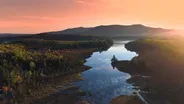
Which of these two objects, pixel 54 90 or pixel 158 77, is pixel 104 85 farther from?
pixel 158 77

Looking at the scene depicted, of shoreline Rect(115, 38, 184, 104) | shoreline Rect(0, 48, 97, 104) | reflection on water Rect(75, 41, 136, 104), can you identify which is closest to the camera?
shoreline Rect(115, 38, 184, 104)

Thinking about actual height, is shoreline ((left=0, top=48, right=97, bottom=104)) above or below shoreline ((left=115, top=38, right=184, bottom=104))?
below

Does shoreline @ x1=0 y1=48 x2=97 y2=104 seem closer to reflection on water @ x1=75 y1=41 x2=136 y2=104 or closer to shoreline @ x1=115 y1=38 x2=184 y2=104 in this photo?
reflection on water @ x1=75 y1=41 x2=136 y2=104

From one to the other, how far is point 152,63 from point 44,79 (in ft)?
104

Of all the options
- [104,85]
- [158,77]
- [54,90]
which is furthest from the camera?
[158,77]

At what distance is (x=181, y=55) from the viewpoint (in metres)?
77.7

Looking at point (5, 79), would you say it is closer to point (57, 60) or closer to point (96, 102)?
point (96, 102)

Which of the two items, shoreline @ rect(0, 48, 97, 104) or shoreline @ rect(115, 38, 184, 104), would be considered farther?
shoreline @ rect(0, 48, 97, 104)

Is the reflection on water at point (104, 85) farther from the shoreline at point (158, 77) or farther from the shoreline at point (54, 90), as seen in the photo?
the shoreline at point (158, 77)

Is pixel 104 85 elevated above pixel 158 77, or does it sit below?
below

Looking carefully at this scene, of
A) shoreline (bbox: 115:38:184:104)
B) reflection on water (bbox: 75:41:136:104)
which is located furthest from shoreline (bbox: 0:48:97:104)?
shoreline (bbox: 115:38:184:104)

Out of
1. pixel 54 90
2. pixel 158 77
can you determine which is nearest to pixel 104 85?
pixel 54 90

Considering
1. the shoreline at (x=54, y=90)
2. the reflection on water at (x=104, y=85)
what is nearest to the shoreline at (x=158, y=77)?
the reflection on water at (x=104, y=85)

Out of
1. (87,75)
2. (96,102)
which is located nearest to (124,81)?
(87,75)
